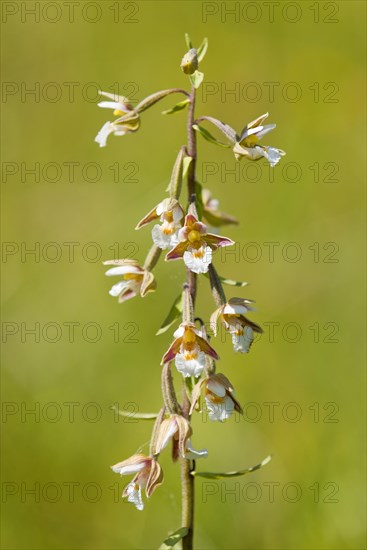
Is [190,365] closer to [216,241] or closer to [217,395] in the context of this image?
[217,395]

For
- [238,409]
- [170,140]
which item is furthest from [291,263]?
[238,409]

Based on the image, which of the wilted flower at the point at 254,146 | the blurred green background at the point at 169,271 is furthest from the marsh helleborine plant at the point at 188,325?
the blurred green background at the point at 169,271

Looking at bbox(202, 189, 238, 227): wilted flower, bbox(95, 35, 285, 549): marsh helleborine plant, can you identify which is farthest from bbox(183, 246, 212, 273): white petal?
bbox(202, 189, 238, 227): wilted flower

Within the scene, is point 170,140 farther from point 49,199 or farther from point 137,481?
point 137,481

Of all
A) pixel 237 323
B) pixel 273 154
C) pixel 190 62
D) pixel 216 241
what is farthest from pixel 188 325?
pixel 190 62

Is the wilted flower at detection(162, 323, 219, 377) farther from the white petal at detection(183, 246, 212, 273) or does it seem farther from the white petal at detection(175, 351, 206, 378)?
the white petal at detection(183, 246, 212, 273)

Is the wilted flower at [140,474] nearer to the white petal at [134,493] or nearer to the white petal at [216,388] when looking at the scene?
the white petal at [134,493]
